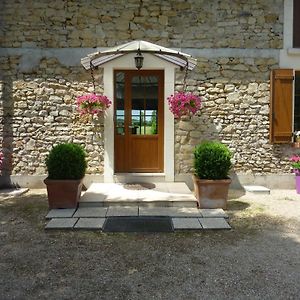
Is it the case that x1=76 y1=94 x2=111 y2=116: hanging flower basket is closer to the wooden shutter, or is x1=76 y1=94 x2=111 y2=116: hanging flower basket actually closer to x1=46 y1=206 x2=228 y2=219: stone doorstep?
x1=46 y1=206 x2=228 y2=219: stone doorstep

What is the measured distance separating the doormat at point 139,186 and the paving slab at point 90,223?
1583mm

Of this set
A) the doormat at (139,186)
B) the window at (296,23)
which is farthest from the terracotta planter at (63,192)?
the window at (296,23)

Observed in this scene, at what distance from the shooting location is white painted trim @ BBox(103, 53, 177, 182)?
6.81m

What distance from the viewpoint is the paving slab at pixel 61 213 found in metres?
4.97

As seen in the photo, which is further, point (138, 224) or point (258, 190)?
point (258, 190)

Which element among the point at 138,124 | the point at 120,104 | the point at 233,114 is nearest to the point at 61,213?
the point at 138,124

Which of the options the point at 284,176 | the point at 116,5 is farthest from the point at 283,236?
the point at 116,5

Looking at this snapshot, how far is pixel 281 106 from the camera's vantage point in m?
6.91

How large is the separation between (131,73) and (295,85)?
11.4 ft

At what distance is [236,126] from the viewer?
23.1 feet

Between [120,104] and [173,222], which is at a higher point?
[120,104]

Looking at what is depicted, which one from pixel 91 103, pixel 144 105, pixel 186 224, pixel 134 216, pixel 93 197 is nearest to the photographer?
pixel 186 224

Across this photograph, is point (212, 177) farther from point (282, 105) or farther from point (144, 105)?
point (282, 105)

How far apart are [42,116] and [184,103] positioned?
9.59 feet
